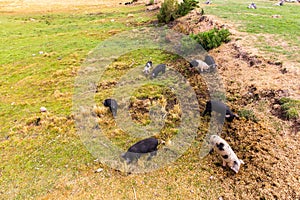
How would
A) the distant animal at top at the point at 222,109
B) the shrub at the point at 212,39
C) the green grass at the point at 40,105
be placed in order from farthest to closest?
the shrub at the point at 212,39, the distant animal at top at the point at 222,109, the green grass at the point at 40,105

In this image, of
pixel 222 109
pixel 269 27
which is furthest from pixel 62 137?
pixel 269 27

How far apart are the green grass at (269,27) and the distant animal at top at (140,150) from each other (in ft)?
29.2

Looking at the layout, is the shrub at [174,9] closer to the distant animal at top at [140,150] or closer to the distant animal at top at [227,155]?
the distant animal at top at [140,150]

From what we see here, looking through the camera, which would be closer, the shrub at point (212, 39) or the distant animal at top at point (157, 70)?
the distant animal at top at point (157, 70)

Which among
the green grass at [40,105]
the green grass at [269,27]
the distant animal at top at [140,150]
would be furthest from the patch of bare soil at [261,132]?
the green grass at [40,105]

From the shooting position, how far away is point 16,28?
96.6 ft

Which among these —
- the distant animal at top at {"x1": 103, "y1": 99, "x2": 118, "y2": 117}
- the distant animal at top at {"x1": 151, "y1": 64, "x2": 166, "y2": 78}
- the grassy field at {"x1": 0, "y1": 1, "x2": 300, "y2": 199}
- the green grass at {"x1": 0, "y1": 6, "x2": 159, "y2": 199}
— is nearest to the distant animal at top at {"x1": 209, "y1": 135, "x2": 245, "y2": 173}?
the grassy field at {"x1": 0, "y1": 1, "x2": 300, "y2": 199}

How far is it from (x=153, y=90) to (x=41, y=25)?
26.0m

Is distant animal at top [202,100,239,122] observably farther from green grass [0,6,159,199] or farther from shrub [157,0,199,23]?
shrub [157,0,199,23]

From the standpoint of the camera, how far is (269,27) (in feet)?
56.0

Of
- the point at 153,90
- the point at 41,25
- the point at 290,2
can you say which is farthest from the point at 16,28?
the point at 290,2

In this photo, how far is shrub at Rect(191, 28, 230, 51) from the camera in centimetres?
1465

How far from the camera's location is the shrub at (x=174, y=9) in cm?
2242

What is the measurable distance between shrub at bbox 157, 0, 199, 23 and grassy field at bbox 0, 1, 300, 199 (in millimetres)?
2427
